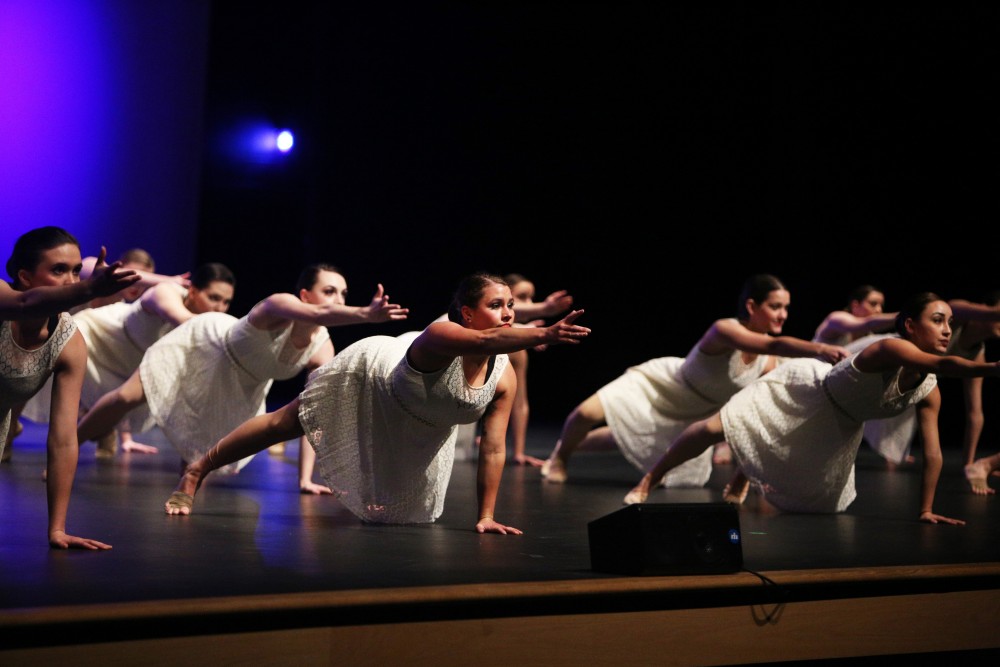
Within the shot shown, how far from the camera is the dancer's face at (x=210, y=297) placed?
461 cm

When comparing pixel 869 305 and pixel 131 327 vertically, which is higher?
pixel 869 305

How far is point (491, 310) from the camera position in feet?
9.80

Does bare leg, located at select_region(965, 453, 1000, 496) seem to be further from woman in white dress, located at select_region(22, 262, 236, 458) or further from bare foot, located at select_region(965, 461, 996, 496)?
woman in white dress, located at select_region(22, 262, 236, 458)

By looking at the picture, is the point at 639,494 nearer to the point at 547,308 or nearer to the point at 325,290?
the point at 547,308

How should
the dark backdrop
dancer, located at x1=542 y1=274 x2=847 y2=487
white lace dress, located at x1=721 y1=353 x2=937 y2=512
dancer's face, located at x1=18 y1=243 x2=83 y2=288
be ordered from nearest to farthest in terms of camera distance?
dancer's face, located at x1=18 y1=243 x2=83 y2=288
white lace dress, located at x1=721 y1=353 x2=937 y2=512
dancer, located at x1=542 y1=274 x2=847 y2=487
the dark backdrop

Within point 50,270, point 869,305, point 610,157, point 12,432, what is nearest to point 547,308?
point 50,270

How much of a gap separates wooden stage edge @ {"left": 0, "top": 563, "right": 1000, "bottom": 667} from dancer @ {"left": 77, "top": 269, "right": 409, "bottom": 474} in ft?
6.95

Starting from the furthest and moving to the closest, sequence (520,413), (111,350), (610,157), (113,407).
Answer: (610,157) < (520,413) < (111,350) < (113,407)

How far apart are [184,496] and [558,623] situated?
5.17 feet

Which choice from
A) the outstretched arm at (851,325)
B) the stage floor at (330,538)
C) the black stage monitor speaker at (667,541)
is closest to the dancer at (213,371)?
the stage floor at (330,538)

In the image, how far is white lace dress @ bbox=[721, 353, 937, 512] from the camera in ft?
12.5

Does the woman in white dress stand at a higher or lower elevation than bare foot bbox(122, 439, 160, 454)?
higher

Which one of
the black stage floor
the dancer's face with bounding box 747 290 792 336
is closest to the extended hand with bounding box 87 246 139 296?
the black stage floor

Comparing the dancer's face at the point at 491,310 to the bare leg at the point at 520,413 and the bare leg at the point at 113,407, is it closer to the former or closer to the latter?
the bare leg at the point at 113,407
